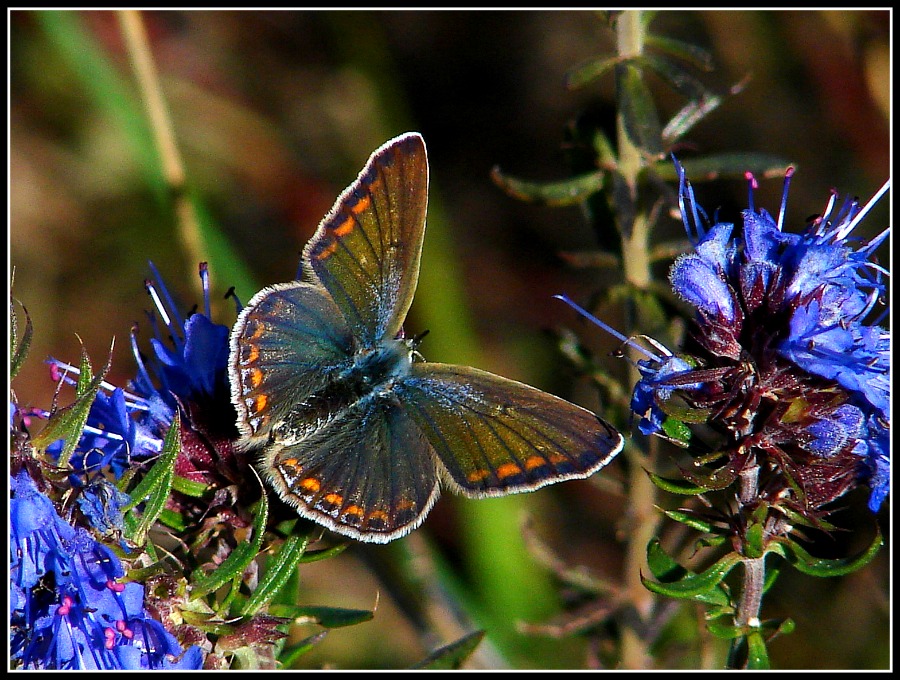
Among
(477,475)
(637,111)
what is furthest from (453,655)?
(637,111)

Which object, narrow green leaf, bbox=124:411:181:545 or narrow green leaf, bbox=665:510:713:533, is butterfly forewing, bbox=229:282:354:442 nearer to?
narrow green leaf, bbox=124:411:181:545

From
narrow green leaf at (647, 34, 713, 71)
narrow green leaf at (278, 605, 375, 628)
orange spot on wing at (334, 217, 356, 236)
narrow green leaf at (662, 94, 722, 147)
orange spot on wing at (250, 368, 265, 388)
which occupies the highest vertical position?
narrow green leaf at (647, 34, 713, 71)

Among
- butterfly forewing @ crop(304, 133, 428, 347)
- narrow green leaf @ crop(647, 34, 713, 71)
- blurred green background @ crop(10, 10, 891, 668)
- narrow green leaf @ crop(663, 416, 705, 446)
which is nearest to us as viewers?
narrow green leaf @ crop(663, 416, 705, 446)

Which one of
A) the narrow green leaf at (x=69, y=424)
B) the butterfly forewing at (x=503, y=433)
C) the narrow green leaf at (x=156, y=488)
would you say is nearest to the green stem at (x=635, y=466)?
the butterfly forewing at (x=503, y=433)

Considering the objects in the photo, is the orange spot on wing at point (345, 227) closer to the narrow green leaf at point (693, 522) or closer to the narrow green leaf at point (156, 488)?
the narrow green leaf at point (156, 488)

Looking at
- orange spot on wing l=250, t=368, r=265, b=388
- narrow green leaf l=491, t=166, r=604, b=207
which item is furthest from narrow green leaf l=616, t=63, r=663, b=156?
orange spot on wing l=250, t=368, r=265, b=388

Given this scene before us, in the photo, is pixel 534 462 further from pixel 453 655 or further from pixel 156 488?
pixel 156 488

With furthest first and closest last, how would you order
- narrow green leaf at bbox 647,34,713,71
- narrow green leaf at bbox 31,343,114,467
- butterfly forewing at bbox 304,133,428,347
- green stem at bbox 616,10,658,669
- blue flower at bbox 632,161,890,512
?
green stem at bbox 616,10,658,669 < narrow green leaf at bbox 647,34,713,71 < butterfly forewing at bbox 304,133,428,347 < blue flower at bbox 632,161,890,512 < narrow green leaf at bbox 31,343,114,467
